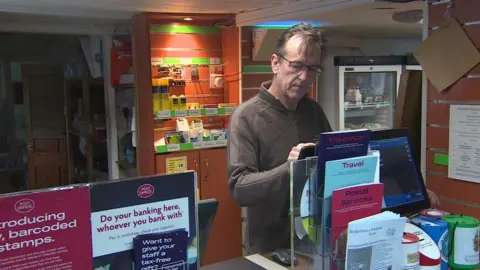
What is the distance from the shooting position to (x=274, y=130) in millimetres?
1956

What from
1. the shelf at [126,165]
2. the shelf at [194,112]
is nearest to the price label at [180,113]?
the shelf at [194,112]

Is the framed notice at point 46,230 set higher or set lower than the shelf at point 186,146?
higher

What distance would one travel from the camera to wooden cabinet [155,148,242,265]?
11.9 ft

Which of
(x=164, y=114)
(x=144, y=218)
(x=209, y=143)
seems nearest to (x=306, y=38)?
(x=144, y=218)

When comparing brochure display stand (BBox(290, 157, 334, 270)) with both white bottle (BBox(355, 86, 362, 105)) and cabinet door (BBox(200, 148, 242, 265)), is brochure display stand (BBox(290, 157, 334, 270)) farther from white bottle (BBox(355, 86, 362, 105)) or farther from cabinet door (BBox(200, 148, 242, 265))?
white bottle (BBox(355, 86, 362, 105))

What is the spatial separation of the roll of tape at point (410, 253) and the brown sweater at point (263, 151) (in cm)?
52

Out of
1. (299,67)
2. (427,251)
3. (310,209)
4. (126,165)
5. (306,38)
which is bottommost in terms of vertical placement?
(126,165)

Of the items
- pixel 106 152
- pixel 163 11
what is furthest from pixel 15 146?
pixel 163 11

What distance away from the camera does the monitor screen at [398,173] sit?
1.44 meters

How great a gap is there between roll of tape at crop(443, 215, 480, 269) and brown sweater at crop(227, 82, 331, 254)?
0.56 m

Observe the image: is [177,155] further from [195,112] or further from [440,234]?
[440,234]

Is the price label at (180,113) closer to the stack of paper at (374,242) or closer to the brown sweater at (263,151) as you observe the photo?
the brown sweater at (263,151)

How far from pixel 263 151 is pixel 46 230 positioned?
3.62 feet

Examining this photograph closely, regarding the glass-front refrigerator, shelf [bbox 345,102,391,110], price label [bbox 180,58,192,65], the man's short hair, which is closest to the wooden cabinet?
price label [bbox 180,58,192,65]
